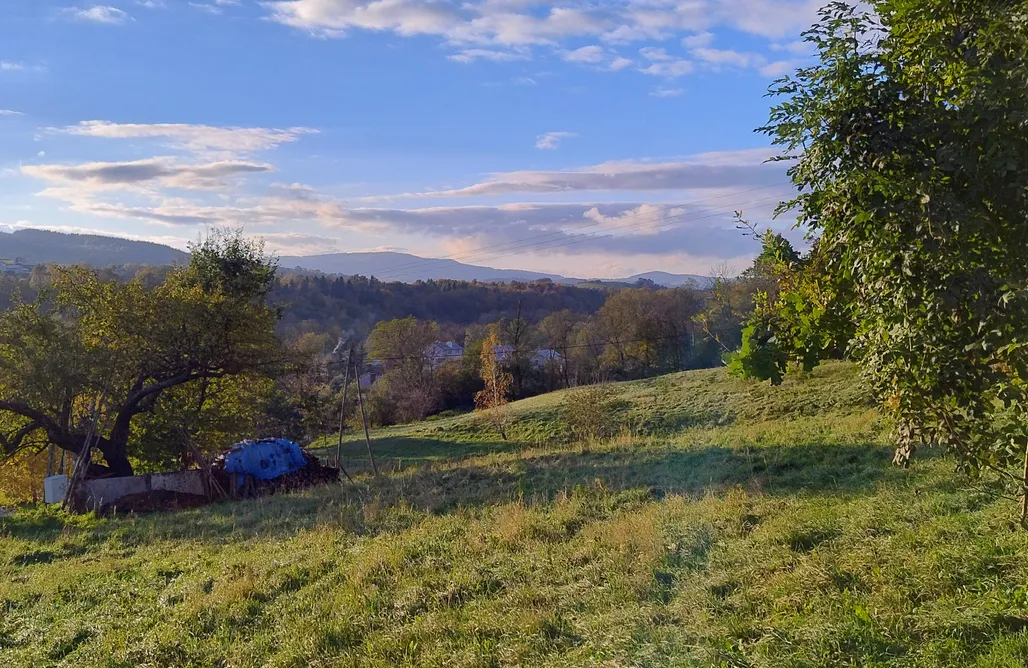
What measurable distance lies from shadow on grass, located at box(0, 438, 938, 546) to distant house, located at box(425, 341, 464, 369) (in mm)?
42650

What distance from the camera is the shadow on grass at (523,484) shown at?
982 cm

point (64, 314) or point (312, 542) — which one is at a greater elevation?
point (64, 314)

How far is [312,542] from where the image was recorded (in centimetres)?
1023

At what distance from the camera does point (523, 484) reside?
1288cm

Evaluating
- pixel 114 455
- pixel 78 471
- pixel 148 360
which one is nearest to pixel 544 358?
pixel 148 360

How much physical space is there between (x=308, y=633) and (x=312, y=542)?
13.9 ft

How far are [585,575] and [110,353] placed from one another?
698 inches

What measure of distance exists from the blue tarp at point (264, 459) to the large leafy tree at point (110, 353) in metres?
2.27

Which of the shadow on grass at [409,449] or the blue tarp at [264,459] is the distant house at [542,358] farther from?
the blue tarp at [264,459]

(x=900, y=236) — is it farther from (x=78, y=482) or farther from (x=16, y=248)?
(x=16, y=248)

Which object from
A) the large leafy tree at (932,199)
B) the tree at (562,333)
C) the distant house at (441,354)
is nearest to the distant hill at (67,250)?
the distant house at (441,354)

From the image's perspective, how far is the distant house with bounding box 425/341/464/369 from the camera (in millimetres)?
61256

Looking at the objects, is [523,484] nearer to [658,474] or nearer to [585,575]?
[658,474]

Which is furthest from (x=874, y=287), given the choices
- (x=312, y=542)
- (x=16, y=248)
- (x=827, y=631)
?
(x=16, y=248)
